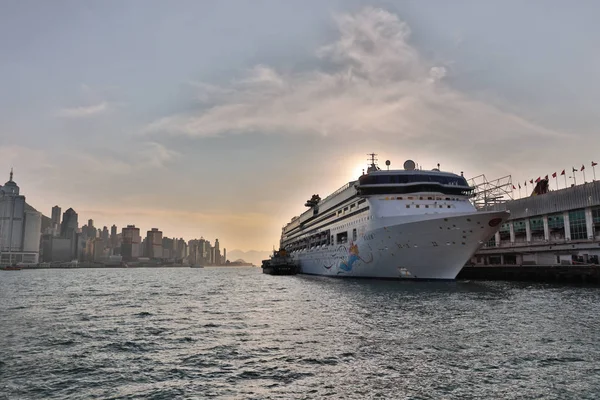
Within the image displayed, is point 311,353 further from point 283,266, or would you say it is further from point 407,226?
point 283,266

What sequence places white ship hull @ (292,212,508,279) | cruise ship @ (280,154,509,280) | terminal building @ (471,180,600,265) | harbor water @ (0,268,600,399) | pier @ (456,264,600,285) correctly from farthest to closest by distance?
terminal building @ (471,180,600,265) → pier @ (456,264,600,285) → cruise ship @ (280,154,509,280) → white ship hull @ (292,212,508,279) → harbor water @ (0,268,600,399)

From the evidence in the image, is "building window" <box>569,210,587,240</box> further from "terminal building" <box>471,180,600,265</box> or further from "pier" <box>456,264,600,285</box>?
"pier" <box>456,264,600,285</box>

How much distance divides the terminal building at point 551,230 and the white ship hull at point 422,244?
24010mm

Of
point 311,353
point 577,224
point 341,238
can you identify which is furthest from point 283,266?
point 311,353

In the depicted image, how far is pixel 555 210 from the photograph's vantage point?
6538cm

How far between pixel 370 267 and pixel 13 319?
39.8 meters

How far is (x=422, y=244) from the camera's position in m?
45.7

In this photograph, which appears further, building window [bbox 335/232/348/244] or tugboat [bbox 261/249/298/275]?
tugboat [bbox 261/249/298/275]

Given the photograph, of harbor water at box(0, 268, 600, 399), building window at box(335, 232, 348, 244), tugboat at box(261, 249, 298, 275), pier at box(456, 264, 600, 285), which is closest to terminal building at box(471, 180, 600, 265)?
pier at box(456, 264, 600, 285)

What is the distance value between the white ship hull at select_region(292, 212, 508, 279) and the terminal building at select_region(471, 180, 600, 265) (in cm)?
2401

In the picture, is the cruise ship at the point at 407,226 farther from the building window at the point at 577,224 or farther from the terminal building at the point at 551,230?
the building window at the point at 577,224

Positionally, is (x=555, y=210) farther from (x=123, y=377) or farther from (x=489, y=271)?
(x=123, y=377)

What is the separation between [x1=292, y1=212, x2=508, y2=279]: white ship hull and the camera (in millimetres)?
43250

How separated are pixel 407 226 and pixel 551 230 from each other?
1444 inches
